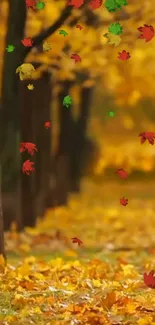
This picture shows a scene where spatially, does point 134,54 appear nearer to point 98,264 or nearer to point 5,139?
point 5,139

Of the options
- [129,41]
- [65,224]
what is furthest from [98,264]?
[65,224]

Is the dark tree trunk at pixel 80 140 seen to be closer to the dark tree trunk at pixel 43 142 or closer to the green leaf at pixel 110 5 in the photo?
the dark tree trunk at pixel 43 142

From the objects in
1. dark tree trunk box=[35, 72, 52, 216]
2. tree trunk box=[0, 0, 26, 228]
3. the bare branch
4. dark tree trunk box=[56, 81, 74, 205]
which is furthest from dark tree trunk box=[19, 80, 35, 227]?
dark tree trunk box=[56, 81, 74, 205]

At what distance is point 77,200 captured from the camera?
91.1 ft

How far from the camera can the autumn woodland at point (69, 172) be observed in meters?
9.87

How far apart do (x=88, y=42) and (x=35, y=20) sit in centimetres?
104

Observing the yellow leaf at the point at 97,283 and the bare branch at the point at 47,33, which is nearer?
the yellow leaf at the point at 97,283

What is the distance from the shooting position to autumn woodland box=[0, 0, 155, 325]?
388 inches

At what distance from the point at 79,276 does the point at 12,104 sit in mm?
5799

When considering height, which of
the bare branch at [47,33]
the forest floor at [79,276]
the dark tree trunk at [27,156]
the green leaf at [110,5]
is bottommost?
the forest floor at [79,276]

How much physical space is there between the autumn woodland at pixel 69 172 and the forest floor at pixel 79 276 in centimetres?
2

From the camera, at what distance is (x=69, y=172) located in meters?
28.1

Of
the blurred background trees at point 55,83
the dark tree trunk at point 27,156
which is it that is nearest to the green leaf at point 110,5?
the blurred background trees at point 55,83

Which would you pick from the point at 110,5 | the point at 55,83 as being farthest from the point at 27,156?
the point at 110,5
